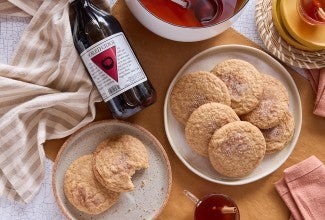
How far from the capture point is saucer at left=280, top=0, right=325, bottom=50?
4.11 ft

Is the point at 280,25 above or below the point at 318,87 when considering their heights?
above

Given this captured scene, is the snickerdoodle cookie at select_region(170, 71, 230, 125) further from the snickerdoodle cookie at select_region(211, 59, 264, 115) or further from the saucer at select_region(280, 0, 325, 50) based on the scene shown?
the saucer at select_region(280, 0, 325, 50)

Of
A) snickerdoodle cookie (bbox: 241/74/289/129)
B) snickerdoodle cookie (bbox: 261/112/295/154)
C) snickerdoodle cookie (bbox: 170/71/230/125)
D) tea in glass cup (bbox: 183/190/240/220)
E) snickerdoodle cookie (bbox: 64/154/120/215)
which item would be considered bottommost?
tea in glass cup (bbox: 183/190/240/220)

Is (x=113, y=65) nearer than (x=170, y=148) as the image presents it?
Yes

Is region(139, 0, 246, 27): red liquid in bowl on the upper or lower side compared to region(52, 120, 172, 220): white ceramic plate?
upper

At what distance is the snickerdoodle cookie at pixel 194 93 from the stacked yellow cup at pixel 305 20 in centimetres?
20

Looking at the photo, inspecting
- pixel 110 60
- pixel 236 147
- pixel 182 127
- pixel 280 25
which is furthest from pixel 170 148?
→ pixel 280 25

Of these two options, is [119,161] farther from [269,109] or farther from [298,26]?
[298,26]

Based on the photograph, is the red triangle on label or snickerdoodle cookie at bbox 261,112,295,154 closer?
the red triangle on label

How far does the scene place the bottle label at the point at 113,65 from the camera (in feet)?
3.80

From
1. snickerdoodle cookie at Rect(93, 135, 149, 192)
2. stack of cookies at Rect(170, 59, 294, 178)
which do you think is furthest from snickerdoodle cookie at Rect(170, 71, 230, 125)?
snickerdoodle cookie at Rect(93, 135, 149, 192)

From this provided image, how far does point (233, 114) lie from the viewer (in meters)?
1.24

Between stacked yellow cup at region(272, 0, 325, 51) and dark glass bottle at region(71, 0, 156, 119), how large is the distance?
0.33 m

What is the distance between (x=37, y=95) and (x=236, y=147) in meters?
0.44
